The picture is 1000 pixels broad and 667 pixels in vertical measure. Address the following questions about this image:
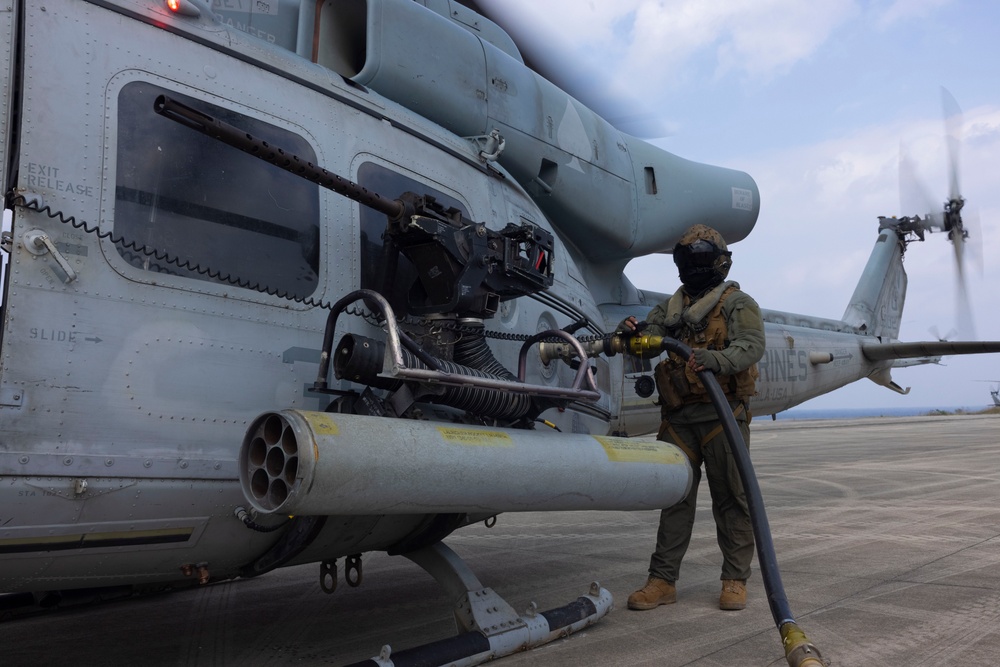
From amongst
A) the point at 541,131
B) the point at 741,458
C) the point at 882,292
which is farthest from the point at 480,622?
the point at 882,292

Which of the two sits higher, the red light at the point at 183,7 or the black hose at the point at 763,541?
the red light at the point at 183,7

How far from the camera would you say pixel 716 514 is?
159 inches

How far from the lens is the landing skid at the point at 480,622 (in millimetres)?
2824

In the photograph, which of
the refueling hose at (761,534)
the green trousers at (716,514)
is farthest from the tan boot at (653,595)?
the refueling hose at (761,534)

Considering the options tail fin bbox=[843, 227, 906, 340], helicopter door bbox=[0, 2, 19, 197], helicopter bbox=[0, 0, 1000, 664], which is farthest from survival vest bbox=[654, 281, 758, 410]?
tail fin bbox=[843, 227, 906, 340]

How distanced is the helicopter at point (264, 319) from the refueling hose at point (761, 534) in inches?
9.3

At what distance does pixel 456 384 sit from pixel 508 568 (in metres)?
2.63

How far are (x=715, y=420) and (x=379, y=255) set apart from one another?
1893 mm

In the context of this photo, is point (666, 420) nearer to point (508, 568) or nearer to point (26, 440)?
point (508, 568)

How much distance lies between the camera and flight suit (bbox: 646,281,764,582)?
3.91m

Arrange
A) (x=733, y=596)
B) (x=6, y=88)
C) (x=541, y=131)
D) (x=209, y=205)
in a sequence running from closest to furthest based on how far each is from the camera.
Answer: (x=6, y=88)
(x=209, y=205)
(x=733, y=596)
(x=541, y=131)

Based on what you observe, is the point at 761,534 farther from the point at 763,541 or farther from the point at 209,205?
the point at 209,205

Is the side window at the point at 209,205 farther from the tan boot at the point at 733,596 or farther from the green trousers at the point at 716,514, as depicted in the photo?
the tan boot at the point at 733,596

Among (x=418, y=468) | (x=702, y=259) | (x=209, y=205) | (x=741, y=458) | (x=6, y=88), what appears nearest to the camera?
(x=6, y=88)
